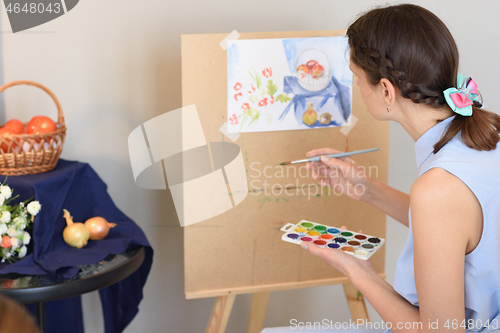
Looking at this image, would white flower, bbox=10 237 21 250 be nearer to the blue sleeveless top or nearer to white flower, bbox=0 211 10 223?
white flower, bbox=0 211 10 223

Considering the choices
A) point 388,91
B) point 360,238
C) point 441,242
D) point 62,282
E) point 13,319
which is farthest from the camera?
point 360,238

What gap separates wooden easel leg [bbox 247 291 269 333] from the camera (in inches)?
59.0

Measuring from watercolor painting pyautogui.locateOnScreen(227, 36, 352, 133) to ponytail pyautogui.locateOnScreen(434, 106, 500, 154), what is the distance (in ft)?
1.47

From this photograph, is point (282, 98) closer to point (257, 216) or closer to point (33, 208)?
point (257, 216)

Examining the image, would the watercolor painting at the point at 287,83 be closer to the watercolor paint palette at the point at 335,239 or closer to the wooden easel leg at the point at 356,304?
the watercolor paint palette at the point at 335,239

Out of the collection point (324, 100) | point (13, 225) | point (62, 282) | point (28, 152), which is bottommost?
point (62, 282)

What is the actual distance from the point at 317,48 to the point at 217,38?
0.28 metres

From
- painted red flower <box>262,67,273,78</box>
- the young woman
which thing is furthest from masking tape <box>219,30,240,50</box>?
the young woman

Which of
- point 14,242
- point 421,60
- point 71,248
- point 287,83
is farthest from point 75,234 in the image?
point 421,60

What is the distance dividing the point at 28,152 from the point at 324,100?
82cm

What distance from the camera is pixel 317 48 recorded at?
4.25ft

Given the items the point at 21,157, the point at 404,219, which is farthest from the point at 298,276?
the point at 21,157

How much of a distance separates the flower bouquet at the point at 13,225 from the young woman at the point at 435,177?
757 millimetres

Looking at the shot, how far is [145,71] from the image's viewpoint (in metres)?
1.56
